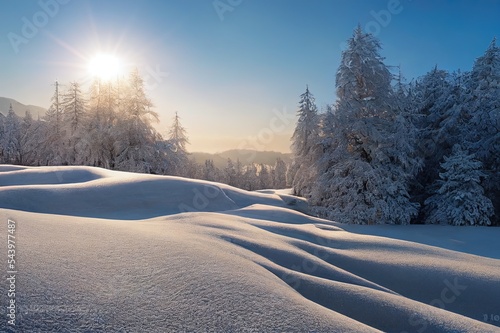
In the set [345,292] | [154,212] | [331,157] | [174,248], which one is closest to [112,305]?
[174,248]

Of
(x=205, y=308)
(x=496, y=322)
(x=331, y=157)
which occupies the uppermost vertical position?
(x=331, y=157)

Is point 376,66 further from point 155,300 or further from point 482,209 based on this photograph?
point 155,300

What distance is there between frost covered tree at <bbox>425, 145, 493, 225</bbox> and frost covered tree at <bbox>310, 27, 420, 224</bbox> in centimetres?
137

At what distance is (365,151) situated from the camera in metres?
14.4

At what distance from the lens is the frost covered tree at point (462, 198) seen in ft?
42.5

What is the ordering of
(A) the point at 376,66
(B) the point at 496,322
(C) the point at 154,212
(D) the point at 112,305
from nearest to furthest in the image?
(D) the point at 112,305 < (B) the point at 496,322 < (C) the point at 154,212 < (A) the point at 376,66

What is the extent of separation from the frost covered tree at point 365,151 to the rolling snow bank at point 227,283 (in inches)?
308

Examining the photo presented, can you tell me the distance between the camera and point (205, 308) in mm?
2014

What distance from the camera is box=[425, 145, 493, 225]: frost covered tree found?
13.0 m

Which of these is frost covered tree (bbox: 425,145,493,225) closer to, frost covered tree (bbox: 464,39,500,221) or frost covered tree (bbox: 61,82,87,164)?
frost covered tree (bbox: 464,39,500,221)

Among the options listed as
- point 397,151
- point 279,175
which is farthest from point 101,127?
point 279,175

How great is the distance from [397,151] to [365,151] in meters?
1.52

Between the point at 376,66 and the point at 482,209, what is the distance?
27.2ft

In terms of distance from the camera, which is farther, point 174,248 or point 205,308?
point 174,248
